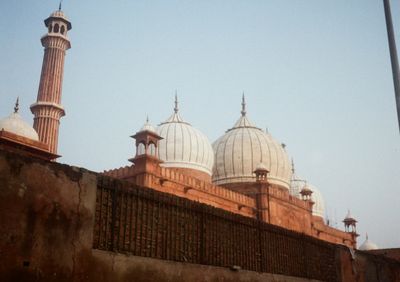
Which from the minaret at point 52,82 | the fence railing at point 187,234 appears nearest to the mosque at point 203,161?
the minaret at point 52,82

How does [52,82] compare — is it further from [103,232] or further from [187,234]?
[103,232]

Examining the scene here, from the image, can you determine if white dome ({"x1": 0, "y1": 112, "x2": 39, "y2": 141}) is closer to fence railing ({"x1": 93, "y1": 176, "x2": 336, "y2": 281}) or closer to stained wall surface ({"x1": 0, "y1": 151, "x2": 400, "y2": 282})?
fence railing ({"x1": 93, "y1": 176, "x2": 336, "y2": 281})

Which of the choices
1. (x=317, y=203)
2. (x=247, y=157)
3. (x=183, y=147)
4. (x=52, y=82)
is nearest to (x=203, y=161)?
(x=183, y=147)

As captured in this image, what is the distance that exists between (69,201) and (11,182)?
0.61 meters

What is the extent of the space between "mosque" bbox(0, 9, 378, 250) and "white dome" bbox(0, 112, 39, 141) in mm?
30

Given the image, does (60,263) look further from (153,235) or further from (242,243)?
(242,243)

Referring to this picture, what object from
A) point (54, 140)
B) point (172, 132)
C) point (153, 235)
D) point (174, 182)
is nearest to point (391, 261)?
point (174, 182)

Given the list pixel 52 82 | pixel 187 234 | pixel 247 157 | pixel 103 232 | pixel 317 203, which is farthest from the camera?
pixel 317 203

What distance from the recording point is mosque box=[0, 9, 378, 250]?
15.4 meters

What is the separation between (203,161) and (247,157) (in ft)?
11.7

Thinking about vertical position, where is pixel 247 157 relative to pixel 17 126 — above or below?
above

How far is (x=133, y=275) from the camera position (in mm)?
4609

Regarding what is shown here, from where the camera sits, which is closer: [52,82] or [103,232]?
[103,232]

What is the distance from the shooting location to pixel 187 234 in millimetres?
5602
